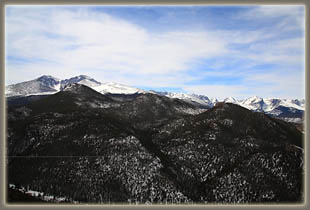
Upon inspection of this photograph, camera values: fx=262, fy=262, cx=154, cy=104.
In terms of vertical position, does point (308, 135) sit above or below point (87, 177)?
above

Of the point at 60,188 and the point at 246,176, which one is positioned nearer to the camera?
the point at 60,188

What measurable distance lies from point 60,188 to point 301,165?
16735cm

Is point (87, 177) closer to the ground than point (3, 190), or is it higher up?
closer to the ground

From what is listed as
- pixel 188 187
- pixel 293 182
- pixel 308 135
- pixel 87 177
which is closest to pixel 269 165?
pixel 293 182

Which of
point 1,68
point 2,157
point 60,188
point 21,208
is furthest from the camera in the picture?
point 60,188

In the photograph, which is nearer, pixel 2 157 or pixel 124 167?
pixel 2 157

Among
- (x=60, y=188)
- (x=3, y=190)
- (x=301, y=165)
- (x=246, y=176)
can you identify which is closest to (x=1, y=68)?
(x=3, y=190)

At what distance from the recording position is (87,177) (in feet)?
610

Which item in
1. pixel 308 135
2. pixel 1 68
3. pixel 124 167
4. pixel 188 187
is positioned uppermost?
pixel 1 68

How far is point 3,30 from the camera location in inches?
1465

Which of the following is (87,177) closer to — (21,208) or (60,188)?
(60,188)

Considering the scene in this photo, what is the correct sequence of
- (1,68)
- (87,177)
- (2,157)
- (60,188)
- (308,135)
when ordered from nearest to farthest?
(1,68) < (2,157) < (308,135) < (60,188) < (87,177)

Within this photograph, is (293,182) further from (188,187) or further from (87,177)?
(87,177)

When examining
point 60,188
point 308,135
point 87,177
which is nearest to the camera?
point 308,135
